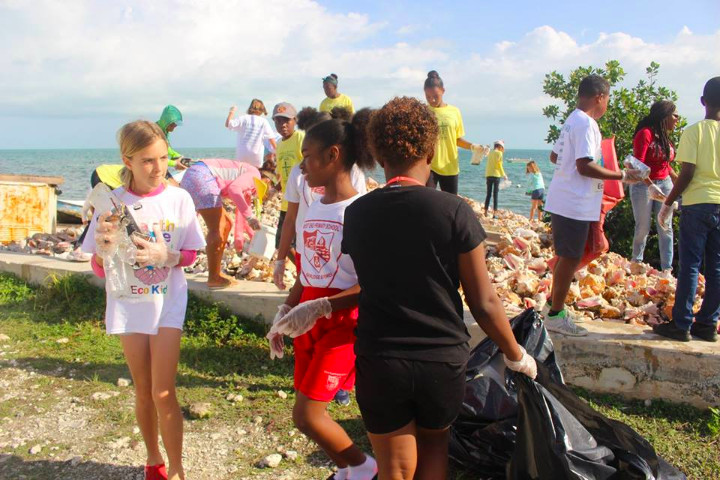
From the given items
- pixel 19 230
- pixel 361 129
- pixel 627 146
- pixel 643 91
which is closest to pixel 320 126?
pixel 361 129

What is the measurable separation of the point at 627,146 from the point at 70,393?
772 cm

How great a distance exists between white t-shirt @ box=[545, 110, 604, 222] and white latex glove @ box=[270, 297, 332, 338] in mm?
2055

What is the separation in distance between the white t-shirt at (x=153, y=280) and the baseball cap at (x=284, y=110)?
267cm

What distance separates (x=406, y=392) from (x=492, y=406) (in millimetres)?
1133

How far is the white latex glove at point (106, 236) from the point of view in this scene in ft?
8.57

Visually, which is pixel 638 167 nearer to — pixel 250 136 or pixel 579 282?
pixel 579 282

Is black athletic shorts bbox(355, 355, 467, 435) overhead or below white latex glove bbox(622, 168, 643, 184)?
below

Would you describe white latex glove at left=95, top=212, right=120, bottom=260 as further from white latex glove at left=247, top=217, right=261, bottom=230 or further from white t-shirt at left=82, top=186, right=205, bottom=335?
white latex glove at left=247, top=217, right=261, bottom=230

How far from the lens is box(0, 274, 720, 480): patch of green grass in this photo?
3279 millimetres

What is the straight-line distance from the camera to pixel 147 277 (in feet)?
8.91

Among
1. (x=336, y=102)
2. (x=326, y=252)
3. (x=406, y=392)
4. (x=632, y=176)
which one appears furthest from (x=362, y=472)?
(x=336, y=102)

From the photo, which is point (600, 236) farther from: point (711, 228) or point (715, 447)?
point (715, 447)

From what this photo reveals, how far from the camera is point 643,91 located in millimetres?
8664

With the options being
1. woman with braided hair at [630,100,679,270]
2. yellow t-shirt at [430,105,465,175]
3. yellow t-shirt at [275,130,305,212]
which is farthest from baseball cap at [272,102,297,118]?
woman with braided hair at [630,100,679,270]
